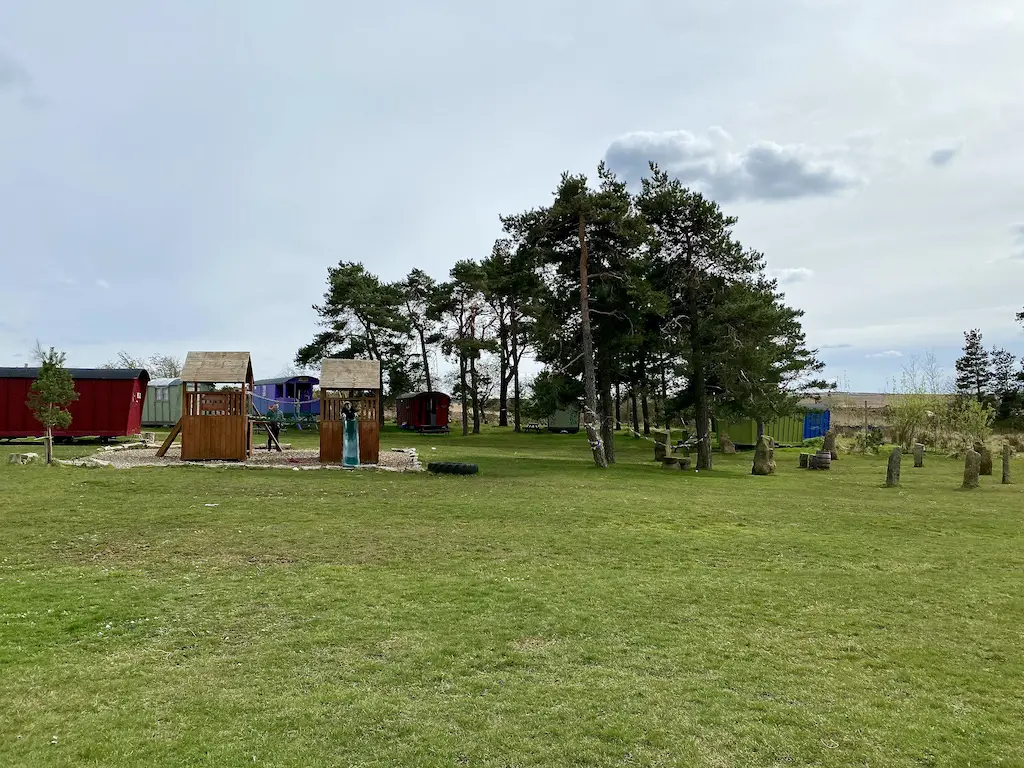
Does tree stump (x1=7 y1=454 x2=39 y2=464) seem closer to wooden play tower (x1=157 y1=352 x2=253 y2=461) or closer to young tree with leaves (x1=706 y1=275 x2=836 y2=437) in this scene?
wooden play tower (x1=157 y1=352 x2=253 y2=461)

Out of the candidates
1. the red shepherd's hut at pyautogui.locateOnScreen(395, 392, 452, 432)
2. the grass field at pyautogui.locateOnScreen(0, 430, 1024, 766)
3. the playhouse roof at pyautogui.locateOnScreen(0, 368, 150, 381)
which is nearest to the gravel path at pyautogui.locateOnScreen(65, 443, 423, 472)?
the playhouse roof at pyautogui.locateOnScreen(0, 368, 150, 381)

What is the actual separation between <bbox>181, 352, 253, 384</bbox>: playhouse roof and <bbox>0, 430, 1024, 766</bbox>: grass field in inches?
332

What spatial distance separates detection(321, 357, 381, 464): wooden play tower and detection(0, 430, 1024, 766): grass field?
878 cm

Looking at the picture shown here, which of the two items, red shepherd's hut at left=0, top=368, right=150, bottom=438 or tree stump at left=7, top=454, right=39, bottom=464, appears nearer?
tree stump at left=7, top=454, right=39, bottom=464

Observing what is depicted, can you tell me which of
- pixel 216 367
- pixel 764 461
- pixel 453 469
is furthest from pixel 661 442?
pixel 216 367

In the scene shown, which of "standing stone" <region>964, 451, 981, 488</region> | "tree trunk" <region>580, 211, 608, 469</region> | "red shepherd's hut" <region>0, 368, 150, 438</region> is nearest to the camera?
"standing stone" <region>964, 451, 981, 488</region>

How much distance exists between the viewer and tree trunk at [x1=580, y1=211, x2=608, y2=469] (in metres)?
20.7

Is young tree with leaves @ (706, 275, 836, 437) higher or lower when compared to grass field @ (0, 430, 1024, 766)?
higher

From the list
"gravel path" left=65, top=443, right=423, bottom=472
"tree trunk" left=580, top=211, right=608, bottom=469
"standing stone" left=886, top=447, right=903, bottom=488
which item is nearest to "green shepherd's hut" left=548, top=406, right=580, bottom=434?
"gravel path" left=65, top=443, right=423, bottom=472

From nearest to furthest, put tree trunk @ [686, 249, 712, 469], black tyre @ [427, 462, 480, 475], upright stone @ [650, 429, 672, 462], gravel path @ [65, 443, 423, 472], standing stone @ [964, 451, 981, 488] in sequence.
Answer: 1. standing stone @ [964, 451, 981, 488]
2. black tyre @ [427, 462, 480, 475]
3. gravel path @ [65, 443, 423, 472]
4. tree trunk @ [686, 249, 712, 469]
5. upright stone @ [650, 429, 672, 462]

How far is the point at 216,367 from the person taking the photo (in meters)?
19.0

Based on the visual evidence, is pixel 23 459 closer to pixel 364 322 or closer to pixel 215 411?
pixel 215 411

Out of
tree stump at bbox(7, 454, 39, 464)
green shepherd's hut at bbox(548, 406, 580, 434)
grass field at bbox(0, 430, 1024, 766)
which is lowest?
grass field at bbox(0, 430, 1024, 766)

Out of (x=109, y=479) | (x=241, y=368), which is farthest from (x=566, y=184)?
(x=109, y=479)
